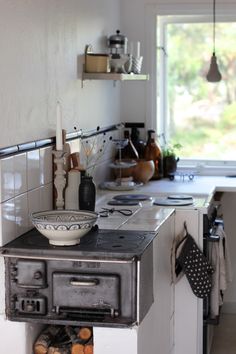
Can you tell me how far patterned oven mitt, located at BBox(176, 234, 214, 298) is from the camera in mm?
3641

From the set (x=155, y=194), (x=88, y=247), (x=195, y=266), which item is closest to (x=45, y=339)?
(x=88, y=247)

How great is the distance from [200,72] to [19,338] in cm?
297

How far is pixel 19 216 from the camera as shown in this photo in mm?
3010

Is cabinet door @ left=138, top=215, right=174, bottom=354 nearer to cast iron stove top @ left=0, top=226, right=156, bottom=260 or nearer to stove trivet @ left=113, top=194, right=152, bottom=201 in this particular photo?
cast iron stove top @ left=0, top=226, right=156, bottom=260

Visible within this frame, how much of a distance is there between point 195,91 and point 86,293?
2892mm

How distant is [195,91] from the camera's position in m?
5.35

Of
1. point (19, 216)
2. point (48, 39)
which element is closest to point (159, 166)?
point (48, 39)

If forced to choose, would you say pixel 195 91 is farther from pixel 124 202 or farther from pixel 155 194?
pixel 124 202

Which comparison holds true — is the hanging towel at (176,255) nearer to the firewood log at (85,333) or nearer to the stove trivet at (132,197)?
the stove trivet at (132,197)

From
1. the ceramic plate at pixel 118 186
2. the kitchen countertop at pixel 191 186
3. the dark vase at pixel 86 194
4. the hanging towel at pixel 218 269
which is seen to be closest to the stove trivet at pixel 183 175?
the kitchen countertop at pixel 191 186

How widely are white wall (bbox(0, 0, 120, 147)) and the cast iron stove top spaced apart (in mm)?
395

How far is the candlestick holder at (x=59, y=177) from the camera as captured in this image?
3322 millimetres

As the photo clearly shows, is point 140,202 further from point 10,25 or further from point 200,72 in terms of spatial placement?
point 200,72

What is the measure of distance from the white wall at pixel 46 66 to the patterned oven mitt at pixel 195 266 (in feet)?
2.78
